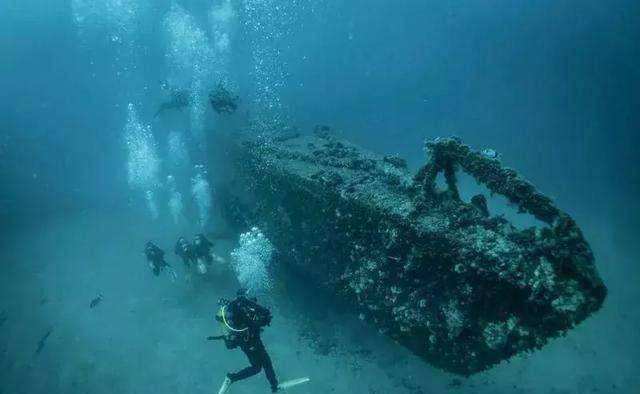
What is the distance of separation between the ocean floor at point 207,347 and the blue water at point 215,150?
6cm

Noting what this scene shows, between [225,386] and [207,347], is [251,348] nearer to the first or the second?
[225,386]

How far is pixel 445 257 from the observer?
16.9ft

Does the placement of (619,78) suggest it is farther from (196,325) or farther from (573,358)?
(196,325)

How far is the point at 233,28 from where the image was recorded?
42.8m

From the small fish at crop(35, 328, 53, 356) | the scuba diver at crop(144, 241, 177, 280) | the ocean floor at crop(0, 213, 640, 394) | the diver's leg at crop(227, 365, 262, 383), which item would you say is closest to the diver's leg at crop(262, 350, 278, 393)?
the diver's leg at crop(227, 365, 262, 383)

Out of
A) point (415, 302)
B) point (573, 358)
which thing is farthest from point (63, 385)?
point (573, 358)

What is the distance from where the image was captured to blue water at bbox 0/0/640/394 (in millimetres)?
9719

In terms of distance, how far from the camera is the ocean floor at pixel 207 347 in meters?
8.77

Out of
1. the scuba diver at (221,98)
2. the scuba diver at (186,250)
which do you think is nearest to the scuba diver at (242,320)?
the scuba diver at (186,250)

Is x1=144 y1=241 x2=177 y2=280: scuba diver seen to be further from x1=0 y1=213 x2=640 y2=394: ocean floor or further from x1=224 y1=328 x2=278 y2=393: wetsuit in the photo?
x1=224 y1=328 x2=278 y2=393: wetsuit

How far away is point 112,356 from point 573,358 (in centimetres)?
1259

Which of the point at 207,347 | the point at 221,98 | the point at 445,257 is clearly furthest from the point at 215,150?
the point at 445,257

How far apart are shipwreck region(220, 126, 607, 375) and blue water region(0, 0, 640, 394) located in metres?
3.35

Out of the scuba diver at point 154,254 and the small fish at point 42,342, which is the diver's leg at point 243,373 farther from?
the small fish at point 42,342
